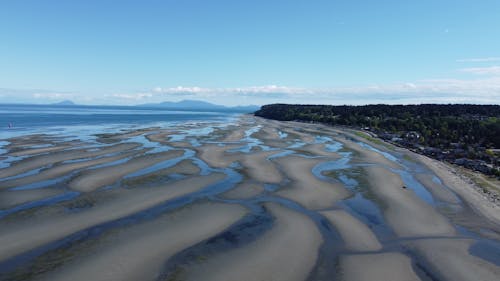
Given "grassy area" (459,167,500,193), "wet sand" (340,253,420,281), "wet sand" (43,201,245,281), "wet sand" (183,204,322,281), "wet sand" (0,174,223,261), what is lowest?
"grassy area" (459,167,500,193)

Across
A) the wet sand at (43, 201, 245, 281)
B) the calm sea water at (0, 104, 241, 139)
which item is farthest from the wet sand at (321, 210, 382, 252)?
the calm sea water at (0, 104, 241, 139)

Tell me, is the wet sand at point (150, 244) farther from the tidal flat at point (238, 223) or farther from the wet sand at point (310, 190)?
the wet sand at point (310, 190)

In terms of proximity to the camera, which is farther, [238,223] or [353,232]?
[238,223]

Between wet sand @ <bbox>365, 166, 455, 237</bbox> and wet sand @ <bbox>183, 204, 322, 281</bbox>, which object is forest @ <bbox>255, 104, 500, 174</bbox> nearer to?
wet sand @ <bbox>365, 166, 455, 237</bbox>

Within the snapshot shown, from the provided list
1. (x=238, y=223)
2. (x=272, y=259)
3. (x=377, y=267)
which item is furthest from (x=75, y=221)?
(x=377, y=267)

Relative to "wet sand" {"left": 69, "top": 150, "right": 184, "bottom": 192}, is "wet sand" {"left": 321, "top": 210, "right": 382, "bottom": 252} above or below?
below

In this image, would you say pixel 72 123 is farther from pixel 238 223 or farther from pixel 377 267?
pixel 377 267

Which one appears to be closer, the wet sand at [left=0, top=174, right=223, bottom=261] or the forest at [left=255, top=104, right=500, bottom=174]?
the wet sand at [left=0, top=174, right=223, bottom=261]

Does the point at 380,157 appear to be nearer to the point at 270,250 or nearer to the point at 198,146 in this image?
the point at 198,146

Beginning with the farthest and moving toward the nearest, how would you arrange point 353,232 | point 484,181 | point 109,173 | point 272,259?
point 484,181 < point 109,173 < point 353,232 < point 272,259
